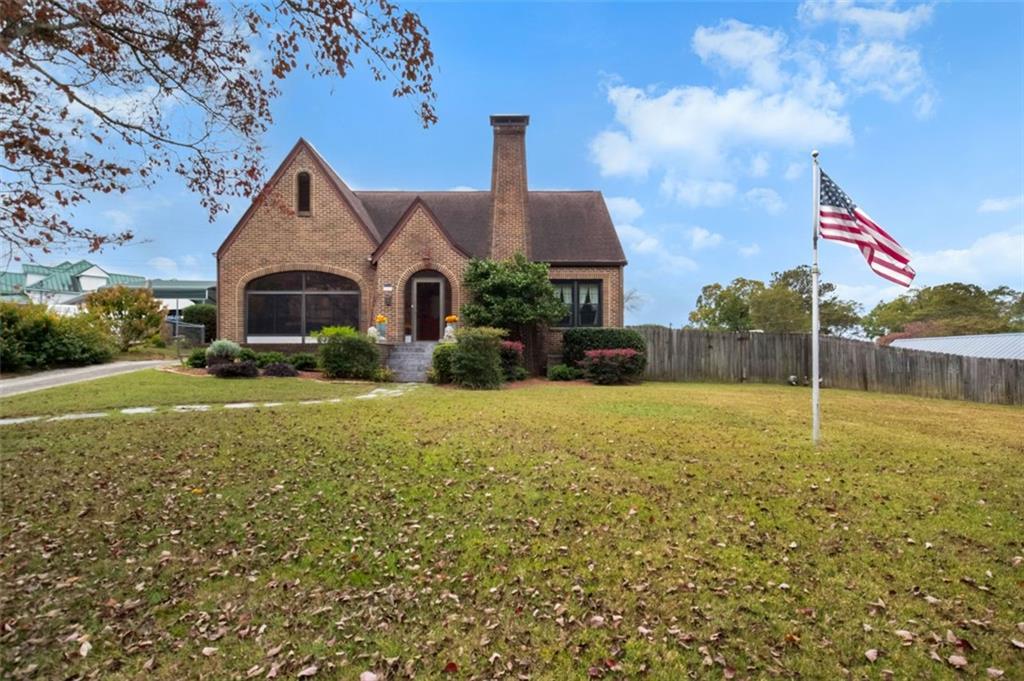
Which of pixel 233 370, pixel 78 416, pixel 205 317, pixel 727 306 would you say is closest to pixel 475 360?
pixel 233 370

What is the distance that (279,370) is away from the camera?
Result: 51.5 feet

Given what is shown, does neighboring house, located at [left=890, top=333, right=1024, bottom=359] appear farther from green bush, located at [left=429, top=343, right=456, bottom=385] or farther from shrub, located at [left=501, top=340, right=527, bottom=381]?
green bush, located at [left=429, top=343, right=456, bottom=385]

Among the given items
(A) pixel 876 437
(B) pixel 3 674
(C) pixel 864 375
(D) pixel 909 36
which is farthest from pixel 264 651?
(C) pixel 864 375

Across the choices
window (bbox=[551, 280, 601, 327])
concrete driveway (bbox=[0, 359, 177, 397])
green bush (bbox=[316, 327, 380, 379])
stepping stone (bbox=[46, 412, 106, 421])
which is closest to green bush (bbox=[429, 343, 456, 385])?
green bush (bbox=[316, 327, 380, 379])

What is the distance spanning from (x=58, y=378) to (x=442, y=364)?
10.5 metres

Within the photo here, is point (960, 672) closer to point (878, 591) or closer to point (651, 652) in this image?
point (878, 591)

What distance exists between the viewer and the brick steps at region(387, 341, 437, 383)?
1667 cm

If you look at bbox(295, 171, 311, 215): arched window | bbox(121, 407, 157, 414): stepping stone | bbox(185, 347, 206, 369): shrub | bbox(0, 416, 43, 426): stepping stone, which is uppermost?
bbox(295, 171, 311, 215): arched window

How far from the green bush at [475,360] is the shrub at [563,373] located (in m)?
3.65

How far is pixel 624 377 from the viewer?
1761 centimetres

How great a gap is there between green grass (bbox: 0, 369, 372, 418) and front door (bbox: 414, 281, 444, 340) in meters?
5.66

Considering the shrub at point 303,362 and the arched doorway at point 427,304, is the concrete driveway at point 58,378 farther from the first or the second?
the arched doorway at point 427,304

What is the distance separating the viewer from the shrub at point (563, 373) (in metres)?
18.1

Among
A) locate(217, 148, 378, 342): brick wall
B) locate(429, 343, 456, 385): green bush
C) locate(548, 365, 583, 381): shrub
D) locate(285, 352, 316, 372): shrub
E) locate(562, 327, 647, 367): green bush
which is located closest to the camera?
locate(429, 343, 456, 385): green bush
